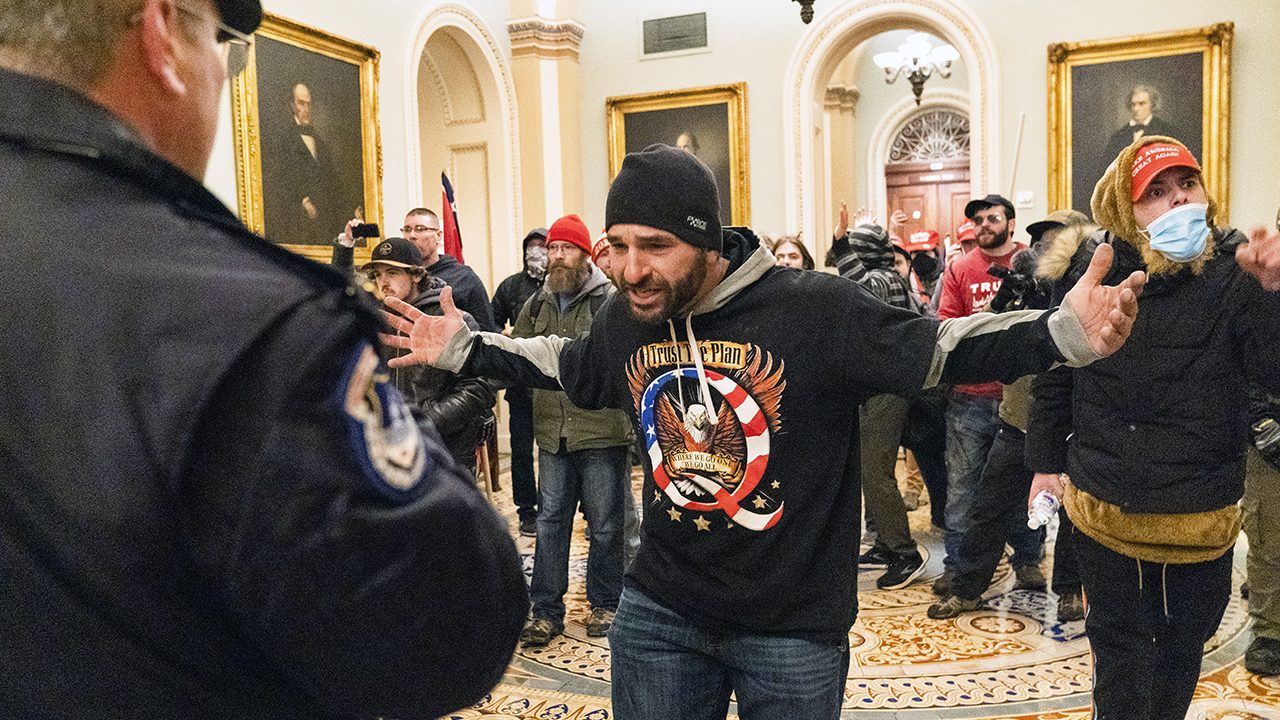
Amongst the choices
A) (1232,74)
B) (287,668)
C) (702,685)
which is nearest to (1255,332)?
(702,685)

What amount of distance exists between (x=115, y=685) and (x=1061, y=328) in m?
1.74

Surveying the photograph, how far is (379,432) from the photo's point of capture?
0.87m

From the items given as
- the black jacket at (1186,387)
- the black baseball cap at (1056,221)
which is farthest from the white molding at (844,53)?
the black jacket at (1186,387)

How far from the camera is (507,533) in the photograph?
98cm

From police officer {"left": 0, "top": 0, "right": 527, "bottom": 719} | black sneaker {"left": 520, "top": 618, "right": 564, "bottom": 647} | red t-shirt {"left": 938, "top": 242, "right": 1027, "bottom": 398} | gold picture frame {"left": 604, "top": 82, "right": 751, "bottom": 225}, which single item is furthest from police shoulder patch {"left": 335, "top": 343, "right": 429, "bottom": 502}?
gold picture frame {"left": 604, "top": 82, "right": 751, "bottom": 225}

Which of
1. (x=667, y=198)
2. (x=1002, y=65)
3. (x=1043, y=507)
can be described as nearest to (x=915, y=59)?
(x=1002, y=65)

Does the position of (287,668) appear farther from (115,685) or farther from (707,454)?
(707,454)

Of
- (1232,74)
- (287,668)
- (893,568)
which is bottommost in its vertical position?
(893,568)

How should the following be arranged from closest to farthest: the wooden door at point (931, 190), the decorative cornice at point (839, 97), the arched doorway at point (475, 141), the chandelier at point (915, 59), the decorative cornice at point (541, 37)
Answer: the arched doorway at point (475, 141) < the decorative cornice at point (541, 37) < the chandelier at point (915, 59) < the decorative cornice at point (839, 97) < the wooden door at point (931, 190)

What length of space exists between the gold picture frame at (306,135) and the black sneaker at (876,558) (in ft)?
13.7

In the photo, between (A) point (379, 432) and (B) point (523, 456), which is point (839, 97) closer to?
(B) point (523, 456)

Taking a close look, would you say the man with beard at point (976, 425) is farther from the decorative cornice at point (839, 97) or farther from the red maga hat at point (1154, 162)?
the decorative cornice at point (839, 97)

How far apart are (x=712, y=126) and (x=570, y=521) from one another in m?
6.94

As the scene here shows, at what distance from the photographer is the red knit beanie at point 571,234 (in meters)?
4.75
